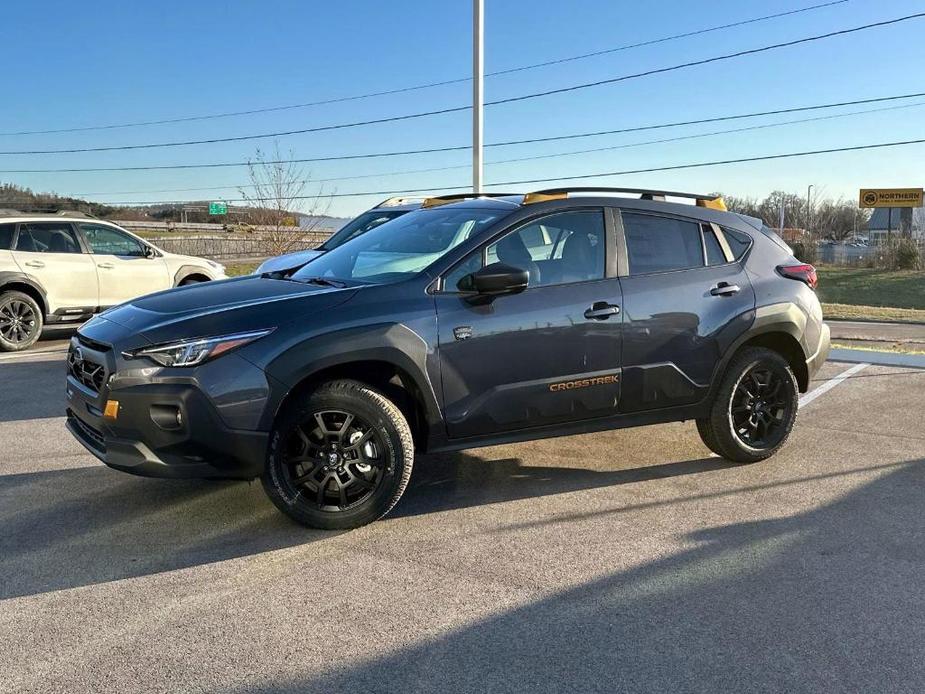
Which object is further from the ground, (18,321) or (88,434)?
(18,321)

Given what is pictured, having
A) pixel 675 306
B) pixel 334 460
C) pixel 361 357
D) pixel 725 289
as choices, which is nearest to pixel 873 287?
pixel 725 289

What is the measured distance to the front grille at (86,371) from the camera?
4.21 m

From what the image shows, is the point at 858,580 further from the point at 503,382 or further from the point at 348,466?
the point at 348,466

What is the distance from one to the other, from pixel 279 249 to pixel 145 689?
83.3ft

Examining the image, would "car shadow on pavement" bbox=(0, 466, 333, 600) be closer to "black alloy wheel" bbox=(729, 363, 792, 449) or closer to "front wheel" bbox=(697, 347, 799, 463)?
"front wheel" bbox=(697, 347, 799, 463)

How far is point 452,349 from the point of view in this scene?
4414mm

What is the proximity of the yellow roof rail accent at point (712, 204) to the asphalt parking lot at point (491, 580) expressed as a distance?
A: 68.7 inches

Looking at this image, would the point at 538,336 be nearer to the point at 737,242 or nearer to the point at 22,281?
the point at 737,242

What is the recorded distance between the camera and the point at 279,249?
27.3 metres

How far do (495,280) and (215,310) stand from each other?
4.85ft

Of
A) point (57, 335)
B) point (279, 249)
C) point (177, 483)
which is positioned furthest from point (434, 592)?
point (279, 249)

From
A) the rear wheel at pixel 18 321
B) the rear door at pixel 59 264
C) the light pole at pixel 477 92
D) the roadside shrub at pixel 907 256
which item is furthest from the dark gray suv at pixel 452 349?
the roadside shrub at pixel 907 256

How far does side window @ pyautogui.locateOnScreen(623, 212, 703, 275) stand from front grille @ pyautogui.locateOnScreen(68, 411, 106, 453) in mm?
3191

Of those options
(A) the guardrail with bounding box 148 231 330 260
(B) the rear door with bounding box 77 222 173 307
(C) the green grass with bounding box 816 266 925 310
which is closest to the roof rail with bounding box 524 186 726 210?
(B) the rear door with bounding box 77 222 173 307
